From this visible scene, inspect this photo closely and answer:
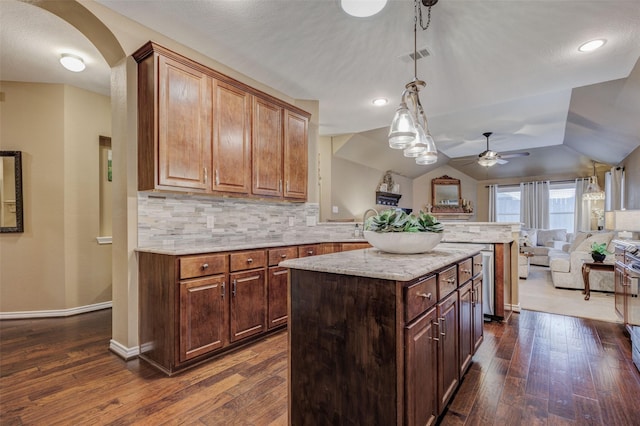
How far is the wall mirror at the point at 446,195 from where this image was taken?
1006 centimetres

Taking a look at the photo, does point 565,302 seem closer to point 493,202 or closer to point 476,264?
point 476,264

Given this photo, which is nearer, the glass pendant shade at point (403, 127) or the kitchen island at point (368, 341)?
the kitchen island at point (368, 341)

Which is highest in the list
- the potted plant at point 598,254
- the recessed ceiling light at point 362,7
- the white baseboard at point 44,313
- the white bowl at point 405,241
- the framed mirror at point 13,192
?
the recessed ceiling light at point 362,7

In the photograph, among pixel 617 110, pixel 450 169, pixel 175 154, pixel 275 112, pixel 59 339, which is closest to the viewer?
pixel 175 154

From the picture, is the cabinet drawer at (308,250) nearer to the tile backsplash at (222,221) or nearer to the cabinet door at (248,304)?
the tile backsplash at (222,221)

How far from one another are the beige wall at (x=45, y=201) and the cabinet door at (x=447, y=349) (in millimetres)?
4065

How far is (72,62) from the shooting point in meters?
3.03

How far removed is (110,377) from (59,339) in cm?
117

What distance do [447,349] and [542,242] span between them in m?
8.39

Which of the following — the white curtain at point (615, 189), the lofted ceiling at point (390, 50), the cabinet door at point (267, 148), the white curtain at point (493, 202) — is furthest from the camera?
the white curtain at point (493, 202)

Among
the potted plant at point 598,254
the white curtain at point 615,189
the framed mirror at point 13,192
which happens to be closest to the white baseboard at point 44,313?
the framed mirror at point 13,192

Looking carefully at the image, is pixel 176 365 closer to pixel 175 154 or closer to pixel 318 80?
pixel 175 154

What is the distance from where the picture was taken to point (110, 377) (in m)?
2.16

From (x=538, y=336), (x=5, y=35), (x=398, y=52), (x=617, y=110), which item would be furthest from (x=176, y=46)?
(x=617, y=110)
